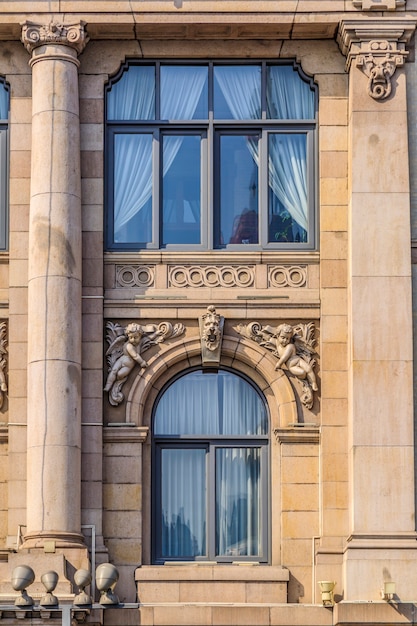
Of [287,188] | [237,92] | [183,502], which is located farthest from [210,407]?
[237,92]

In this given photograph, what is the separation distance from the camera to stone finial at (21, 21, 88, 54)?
143 ft

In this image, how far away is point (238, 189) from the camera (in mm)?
44344

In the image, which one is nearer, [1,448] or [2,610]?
[2,610]

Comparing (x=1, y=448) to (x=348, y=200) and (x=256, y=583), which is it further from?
(x=348, y=200)

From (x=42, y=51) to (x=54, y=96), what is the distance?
952mm

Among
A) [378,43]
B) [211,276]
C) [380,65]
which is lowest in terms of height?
[211,276]

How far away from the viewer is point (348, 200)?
4362 centimetres

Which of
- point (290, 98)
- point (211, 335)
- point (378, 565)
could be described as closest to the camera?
point (378, 565)

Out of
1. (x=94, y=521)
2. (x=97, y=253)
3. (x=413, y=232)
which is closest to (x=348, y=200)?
(x=413, y=232)

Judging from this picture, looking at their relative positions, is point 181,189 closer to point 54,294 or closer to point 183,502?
point 54,294

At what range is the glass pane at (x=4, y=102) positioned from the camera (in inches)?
1748

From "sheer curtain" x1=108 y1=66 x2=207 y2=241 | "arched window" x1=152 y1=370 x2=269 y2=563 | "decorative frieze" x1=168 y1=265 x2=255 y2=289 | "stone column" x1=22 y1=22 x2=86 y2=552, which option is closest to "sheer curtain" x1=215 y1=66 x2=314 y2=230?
"sheer curtain" x1=108 y1=66 x2=207 y2=241

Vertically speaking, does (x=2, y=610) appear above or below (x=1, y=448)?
below

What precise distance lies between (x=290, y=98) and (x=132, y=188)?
11.5ft
